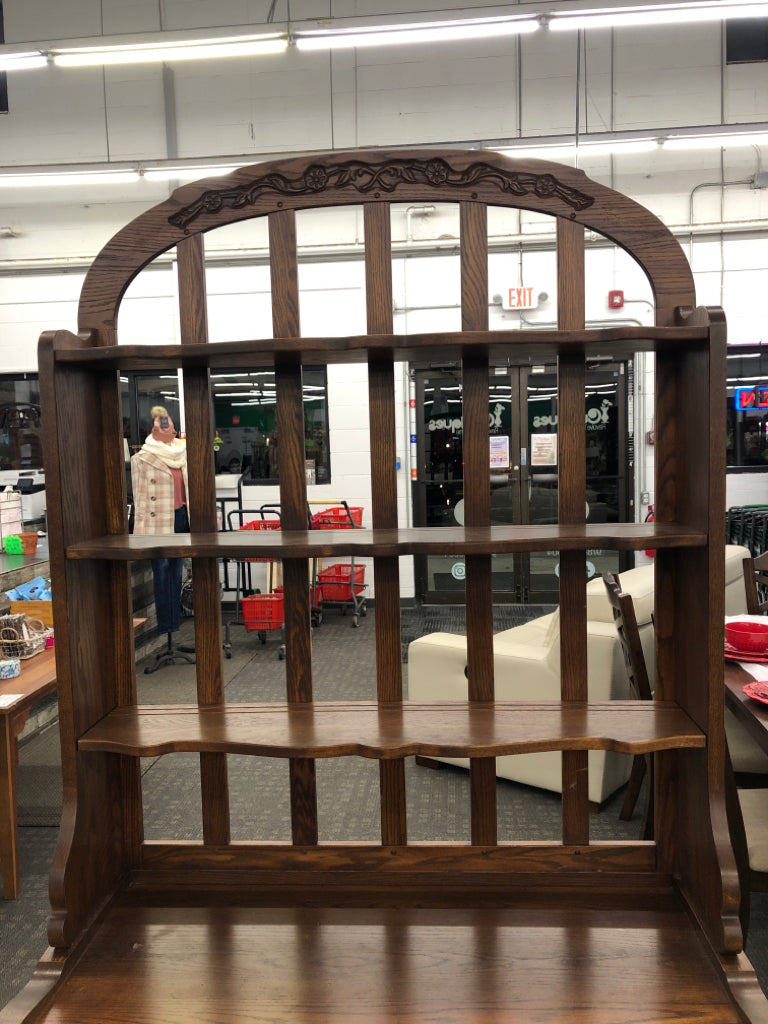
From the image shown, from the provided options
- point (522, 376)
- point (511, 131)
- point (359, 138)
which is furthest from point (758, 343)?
point (359, 138)

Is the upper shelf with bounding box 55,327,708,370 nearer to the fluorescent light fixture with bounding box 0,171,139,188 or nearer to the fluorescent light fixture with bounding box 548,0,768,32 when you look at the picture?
the fluorescent light fixture with bounding box 548,0,768,32

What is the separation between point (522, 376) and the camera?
7.26 meters

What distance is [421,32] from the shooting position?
14.2ft

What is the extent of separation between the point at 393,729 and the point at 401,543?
0.38 meters

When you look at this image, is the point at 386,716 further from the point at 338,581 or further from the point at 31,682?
the point at 338,581

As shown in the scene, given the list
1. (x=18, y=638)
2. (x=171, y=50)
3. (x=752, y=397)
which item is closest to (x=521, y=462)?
(x=752, y=397)

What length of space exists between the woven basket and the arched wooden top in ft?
6.47

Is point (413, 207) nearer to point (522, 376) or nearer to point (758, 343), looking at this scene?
point (522, 376)

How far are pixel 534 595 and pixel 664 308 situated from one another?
19.6ft

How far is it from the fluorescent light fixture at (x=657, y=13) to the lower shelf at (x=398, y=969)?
4.28 m

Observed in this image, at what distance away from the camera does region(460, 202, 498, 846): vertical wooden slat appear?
1681 millimetres

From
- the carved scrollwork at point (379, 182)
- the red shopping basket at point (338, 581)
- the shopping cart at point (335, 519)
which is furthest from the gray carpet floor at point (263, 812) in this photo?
the red shopping basket at point (338, 581)

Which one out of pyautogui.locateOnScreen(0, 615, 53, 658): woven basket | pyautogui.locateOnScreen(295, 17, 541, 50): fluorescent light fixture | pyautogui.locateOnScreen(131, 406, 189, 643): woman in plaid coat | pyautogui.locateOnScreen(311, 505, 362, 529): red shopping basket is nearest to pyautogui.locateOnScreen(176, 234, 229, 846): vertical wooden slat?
pyautogui.locateOnScreen(0, 615, 53, 658): woven basket

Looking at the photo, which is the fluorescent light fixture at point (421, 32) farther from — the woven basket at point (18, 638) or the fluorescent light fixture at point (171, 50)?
the woven basket at point (18, 638)
